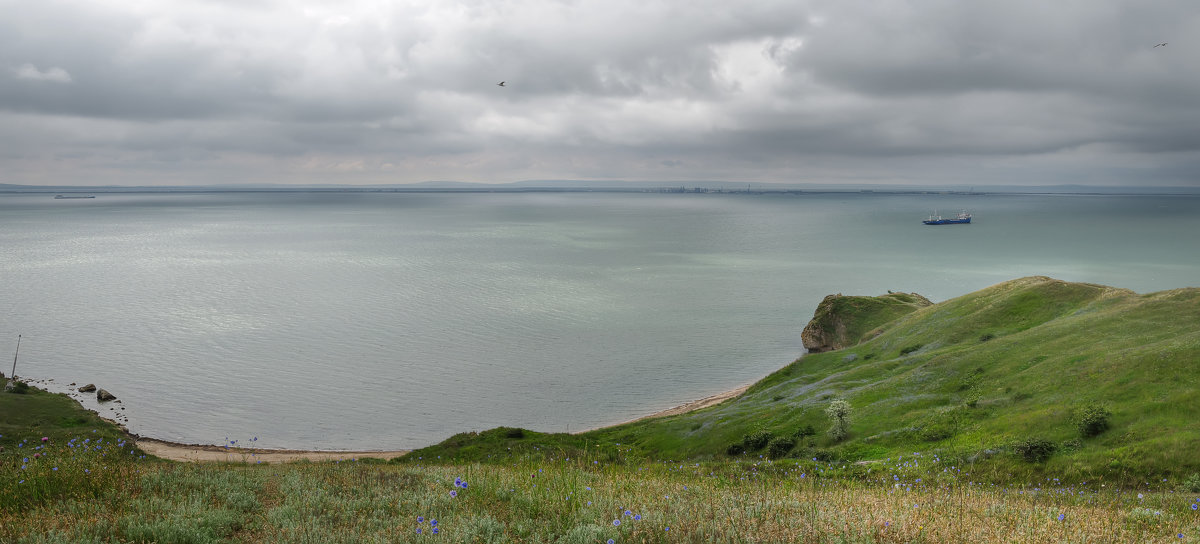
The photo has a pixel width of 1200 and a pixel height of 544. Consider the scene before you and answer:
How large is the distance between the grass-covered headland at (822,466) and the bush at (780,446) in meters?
0.11

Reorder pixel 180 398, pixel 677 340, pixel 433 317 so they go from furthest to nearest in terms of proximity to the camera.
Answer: pixel 433 317
pixel 677 340
pixel 180 398

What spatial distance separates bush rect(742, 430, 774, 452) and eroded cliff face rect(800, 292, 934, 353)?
39.0 meters

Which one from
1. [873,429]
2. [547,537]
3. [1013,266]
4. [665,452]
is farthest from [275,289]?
[1013,266]

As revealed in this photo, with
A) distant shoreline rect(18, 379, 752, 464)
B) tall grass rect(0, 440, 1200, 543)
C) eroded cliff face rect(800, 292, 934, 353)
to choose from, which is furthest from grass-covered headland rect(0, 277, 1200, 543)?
eroded cliff face rect(800, 292, 934, 353)

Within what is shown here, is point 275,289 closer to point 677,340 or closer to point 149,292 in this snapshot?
point 149,292

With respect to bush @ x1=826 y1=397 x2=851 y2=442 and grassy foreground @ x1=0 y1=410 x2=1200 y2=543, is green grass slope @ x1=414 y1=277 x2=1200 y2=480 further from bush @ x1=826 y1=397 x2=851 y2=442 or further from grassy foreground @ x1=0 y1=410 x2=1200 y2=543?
grassy foreground @ x1=0 y1=410 x2=1200 y2=543

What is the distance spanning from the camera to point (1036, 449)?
25.8 m

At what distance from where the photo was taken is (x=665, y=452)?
40.2 metres

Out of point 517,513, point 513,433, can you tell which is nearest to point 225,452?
point 513,433

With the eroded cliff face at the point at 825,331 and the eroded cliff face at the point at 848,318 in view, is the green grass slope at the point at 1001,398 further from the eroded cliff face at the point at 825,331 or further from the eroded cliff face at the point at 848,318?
the eroded cliff face at the point at 825,331

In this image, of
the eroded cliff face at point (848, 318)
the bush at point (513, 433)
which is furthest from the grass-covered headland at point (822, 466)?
the eroded cliff face at point (848, 318)

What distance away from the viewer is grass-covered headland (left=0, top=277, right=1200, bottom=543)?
30.9ft

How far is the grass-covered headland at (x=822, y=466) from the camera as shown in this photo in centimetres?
941

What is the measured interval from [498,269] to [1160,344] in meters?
125
